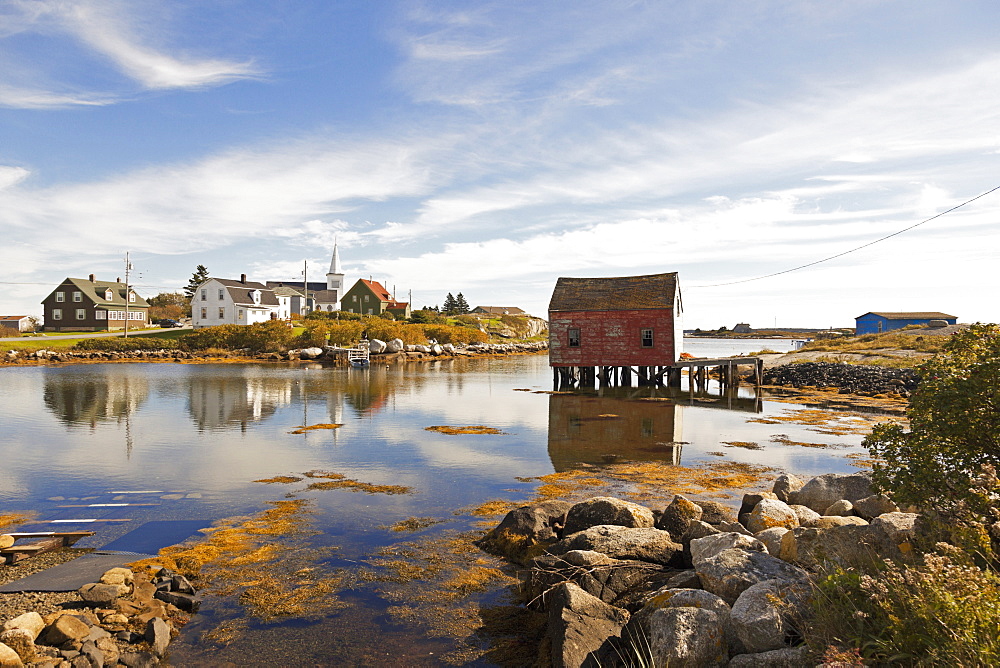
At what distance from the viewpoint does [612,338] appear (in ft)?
134

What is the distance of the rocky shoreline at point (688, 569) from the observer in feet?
19.3

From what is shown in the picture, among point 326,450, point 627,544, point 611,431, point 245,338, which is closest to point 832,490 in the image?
point 627,544

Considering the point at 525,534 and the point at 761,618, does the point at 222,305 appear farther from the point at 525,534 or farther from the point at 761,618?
the point at 761,618

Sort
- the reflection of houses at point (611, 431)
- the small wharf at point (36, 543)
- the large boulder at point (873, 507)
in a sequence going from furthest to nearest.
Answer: the reflection of houses at point (611, 431), the small wharf at point (36, 543), the large boulder at point (873, 507)

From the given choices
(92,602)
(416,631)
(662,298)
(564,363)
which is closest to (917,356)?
(662,298)

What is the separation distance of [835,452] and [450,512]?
14171 millimetres

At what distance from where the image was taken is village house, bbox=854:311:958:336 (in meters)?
82.6

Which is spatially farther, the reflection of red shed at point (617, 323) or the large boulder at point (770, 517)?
the reflection of red shed at point (617, 323)

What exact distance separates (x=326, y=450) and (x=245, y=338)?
5463 centimetres

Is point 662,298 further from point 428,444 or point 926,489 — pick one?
point 926,489

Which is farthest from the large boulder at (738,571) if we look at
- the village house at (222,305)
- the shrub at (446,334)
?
the village house at (222,305)

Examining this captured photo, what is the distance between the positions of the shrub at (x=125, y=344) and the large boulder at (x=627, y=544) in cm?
6650

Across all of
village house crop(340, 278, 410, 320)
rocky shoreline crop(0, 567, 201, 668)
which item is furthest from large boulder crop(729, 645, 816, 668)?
village house crop(340, 278, 410, 320)

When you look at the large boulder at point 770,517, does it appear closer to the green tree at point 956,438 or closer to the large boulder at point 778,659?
the green tree at point 956,438
